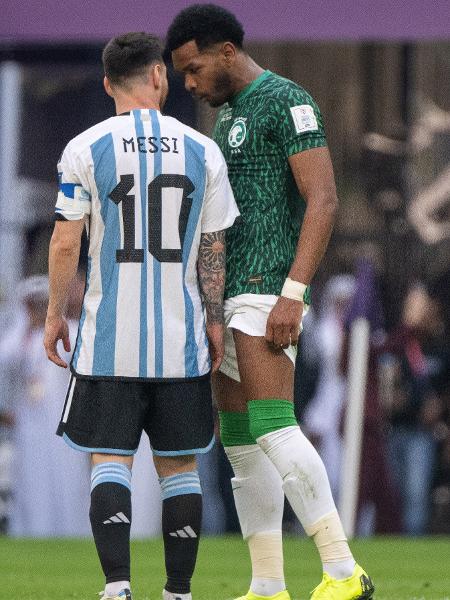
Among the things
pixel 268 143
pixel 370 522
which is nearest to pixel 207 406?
pixel 268 143

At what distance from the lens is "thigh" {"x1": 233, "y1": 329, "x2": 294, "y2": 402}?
5.01 metres

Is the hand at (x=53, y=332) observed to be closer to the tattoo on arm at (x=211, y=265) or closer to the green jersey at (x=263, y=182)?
the tattoo on arm at (x=211, y=265)

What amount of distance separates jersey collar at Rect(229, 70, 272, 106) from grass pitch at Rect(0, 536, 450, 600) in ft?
6.60

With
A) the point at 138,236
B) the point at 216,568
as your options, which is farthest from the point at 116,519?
the point at 216,568

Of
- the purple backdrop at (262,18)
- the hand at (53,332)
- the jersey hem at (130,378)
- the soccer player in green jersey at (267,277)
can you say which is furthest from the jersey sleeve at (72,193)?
the purple backdrop at (262,18)

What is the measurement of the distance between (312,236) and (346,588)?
1.14m

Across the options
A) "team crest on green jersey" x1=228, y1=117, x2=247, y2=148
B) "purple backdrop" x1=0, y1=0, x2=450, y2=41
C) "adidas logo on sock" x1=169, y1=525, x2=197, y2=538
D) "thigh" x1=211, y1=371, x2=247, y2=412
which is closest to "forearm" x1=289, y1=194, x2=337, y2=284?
"team crest on green jersey" x1=228, y1=117, x2=247, y2=148

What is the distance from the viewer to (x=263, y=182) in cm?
512

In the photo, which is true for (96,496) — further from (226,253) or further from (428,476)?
(428,476)

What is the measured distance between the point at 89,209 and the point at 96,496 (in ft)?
2.98

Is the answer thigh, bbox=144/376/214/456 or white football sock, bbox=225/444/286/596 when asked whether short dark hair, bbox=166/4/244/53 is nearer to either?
thigh, bbox=144/376/214/456

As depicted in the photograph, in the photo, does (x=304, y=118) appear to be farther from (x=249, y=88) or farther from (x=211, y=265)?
(x=211, y=265)

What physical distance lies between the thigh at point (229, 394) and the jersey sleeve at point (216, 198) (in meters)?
0.56

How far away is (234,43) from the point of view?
5.20m
